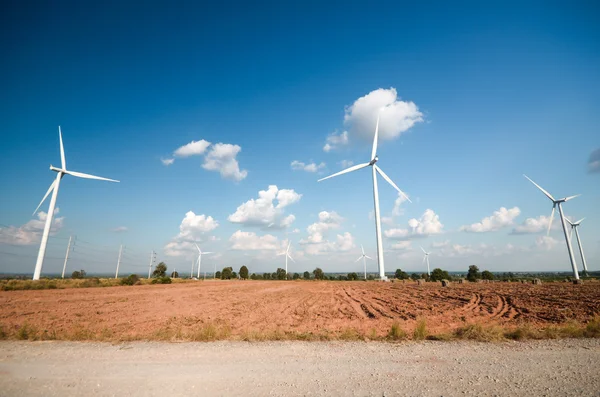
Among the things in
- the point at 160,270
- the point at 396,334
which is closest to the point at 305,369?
the point at 396,334

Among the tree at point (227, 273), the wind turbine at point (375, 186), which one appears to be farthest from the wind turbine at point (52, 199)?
the tree at point (227, 273)

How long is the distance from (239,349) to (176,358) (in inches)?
85.6

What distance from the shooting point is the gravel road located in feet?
22.6

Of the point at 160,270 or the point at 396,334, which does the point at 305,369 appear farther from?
the point at 160,270

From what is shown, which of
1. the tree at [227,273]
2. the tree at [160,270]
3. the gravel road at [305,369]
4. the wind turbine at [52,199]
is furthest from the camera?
the tree at [227,273]

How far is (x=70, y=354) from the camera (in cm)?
1006

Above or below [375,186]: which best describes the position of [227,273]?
below

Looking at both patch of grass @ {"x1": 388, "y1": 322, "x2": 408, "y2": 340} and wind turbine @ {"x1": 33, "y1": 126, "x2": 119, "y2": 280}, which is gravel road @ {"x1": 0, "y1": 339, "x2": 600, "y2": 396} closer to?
patch of grass @ {"x1": 388, "y1": 322, "x2": 408, "y2": 340}

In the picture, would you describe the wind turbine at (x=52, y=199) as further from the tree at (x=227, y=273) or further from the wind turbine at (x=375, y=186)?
the tree at (x=227, y=273)

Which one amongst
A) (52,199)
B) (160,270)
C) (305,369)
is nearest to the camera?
(305,369)

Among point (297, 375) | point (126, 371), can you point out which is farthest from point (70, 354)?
point (297, 375)

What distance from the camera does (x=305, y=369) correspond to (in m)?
8.25

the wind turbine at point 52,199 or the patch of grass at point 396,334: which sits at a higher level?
the wind turbine at point 52,199

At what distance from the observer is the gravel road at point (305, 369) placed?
6895 mm
